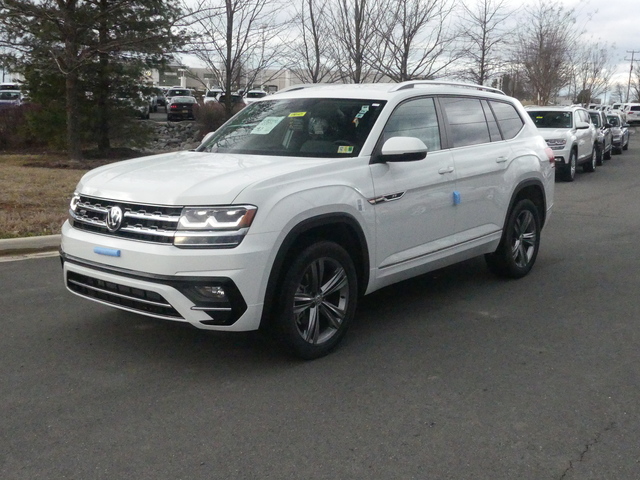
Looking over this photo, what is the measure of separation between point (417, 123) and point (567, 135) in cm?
1315

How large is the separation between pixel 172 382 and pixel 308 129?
7.17 feet

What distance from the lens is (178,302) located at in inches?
170

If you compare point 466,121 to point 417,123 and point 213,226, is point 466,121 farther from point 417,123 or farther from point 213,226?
point 213,226

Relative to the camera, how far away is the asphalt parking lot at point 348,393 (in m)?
3.53

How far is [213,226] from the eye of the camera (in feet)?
14.1

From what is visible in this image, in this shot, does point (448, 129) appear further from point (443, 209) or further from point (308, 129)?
point (308, 129)

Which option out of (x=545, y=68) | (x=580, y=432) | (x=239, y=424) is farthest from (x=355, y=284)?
(x=545, y=68)

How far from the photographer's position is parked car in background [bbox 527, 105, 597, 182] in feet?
57.9

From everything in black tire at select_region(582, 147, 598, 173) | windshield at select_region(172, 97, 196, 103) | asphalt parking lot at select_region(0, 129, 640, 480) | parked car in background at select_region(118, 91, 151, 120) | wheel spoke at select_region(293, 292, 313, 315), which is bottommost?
asphalt parking lot at select_region(0, 129, 640, 480)

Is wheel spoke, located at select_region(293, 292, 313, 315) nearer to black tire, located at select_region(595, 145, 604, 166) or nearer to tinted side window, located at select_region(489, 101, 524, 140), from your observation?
tinted side window, located at select_region(489, 101, 524, 140)

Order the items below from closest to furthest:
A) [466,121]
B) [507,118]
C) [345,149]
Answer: [345,149] → [466,121] → [507,118]

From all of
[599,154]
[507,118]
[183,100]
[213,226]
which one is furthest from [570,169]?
[183,100]

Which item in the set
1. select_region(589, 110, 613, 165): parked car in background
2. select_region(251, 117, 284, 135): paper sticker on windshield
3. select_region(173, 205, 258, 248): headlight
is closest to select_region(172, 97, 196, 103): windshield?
select_region(589, 110, 613, 165): parked car in background

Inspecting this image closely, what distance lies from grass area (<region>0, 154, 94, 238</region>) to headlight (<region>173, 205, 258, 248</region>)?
504 centimetres
